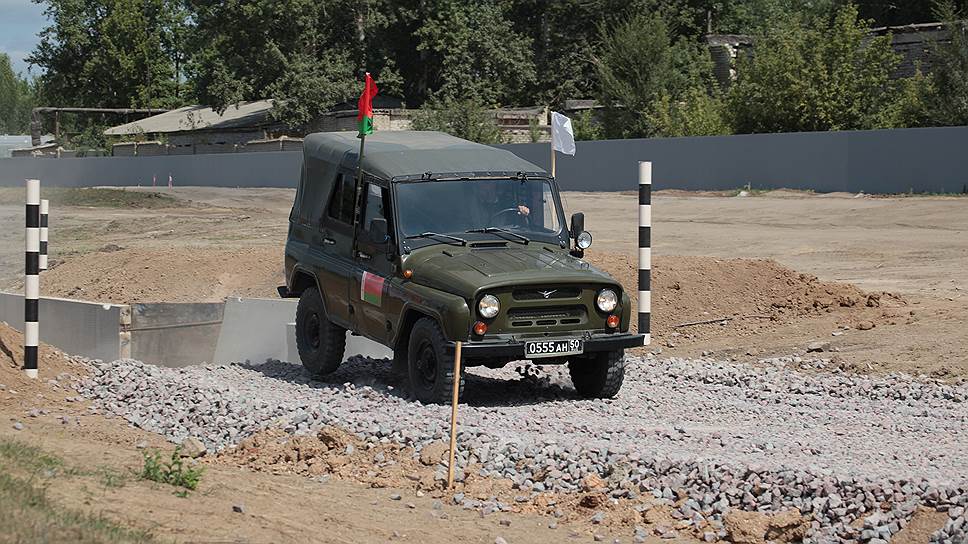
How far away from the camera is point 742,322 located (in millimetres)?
17422

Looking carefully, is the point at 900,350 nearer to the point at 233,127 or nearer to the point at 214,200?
the point at 214,200

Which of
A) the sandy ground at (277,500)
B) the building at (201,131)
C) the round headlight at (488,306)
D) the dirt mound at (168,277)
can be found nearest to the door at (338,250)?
the round headlight at (488,306)

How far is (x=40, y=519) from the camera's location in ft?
20.5

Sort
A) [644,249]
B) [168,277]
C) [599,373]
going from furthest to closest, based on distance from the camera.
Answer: [168,277] < [644,249] < [599,373]

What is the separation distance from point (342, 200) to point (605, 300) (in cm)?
304

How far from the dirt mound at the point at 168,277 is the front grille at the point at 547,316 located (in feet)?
36.5

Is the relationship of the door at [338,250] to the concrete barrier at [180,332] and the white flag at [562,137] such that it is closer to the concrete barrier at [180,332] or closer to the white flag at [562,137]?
the concrete barrier at [180,332]

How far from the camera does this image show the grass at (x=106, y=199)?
156ft

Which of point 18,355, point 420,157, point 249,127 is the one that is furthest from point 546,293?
point 249,127

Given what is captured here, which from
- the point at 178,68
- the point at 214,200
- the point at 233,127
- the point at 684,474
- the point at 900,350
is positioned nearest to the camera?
the point at 684,474

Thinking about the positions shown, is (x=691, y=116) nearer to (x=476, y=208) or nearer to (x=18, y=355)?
(x=476, y=208)

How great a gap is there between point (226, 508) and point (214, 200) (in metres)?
42.9

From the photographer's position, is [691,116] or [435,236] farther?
[691,116]

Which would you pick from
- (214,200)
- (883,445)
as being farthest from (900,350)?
(214,200)
